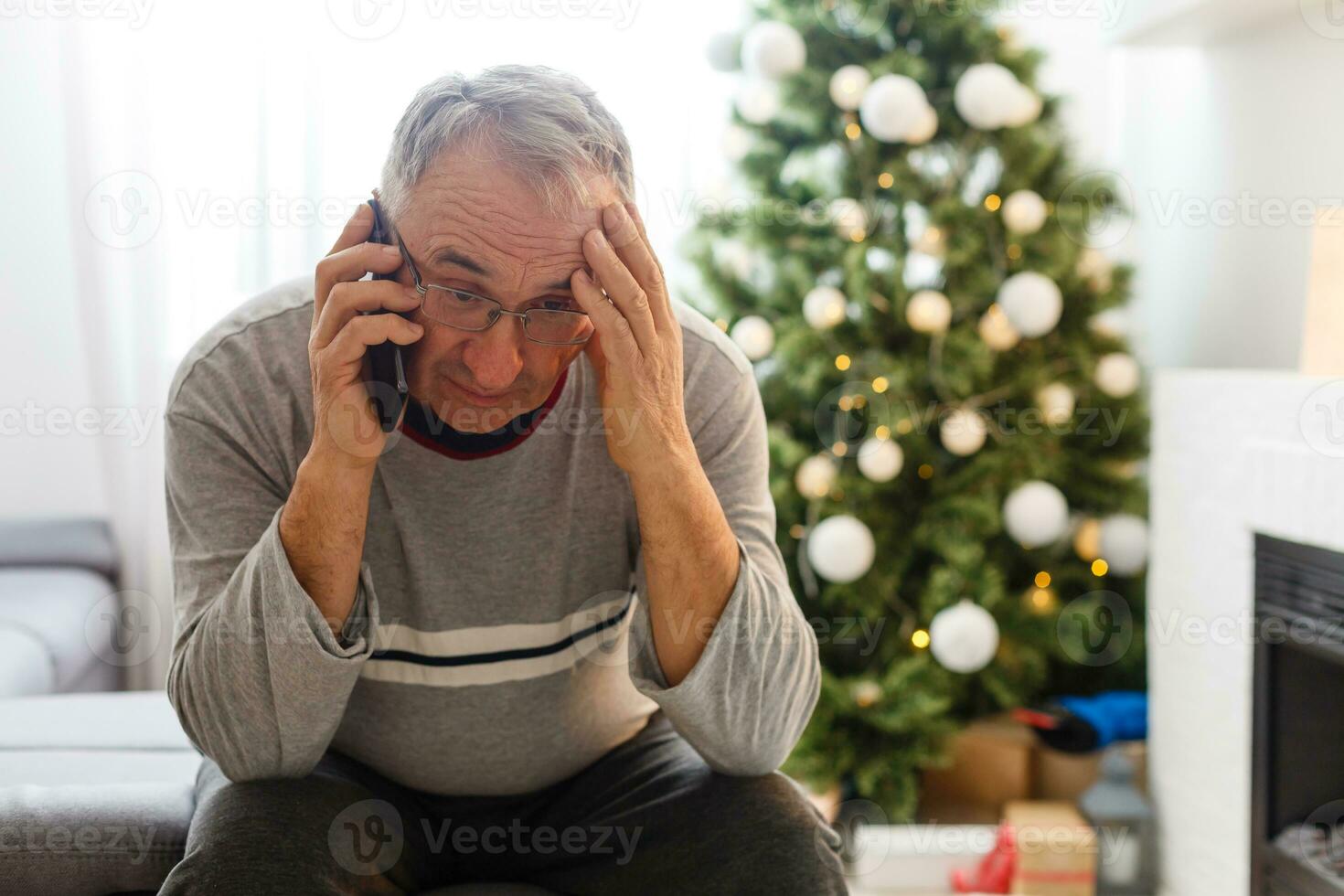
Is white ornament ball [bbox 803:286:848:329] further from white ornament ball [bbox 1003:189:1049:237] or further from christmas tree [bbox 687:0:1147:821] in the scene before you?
white ornament ball [bbox 1003:189:1049:237]

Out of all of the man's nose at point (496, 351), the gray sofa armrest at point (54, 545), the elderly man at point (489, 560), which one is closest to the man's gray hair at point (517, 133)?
the elderly man at point (489, 560)

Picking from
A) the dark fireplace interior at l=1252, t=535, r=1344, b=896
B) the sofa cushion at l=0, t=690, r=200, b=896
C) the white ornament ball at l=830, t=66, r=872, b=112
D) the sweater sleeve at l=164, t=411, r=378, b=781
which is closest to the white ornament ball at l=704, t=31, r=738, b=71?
the white ornament ball at l=830, t=66, r=872, b=112

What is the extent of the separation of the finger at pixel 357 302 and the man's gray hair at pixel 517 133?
8 centimetres

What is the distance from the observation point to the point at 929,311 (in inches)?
91.6

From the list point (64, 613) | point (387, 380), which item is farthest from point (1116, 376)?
point (64, 613)

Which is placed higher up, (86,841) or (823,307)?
(823,307)

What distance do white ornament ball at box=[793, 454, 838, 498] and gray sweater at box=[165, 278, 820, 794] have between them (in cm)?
105

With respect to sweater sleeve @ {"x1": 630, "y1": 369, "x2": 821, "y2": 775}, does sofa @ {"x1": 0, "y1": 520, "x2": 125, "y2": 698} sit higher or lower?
lower

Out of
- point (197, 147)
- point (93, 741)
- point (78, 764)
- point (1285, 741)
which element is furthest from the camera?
point (197, 147)

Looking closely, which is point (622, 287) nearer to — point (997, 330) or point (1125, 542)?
point (997, 330)

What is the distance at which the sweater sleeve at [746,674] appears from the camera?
3.64 feet

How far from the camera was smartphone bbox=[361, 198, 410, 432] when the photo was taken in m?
1.09

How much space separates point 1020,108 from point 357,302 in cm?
170

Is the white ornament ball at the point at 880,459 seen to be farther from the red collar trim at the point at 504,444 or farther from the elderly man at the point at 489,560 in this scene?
the red collar trim at the point at 504,444
